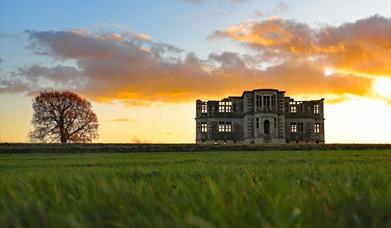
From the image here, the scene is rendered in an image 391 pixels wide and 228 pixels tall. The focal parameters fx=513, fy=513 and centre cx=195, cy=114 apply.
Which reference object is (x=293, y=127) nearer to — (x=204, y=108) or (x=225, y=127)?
(x=225, y=127)

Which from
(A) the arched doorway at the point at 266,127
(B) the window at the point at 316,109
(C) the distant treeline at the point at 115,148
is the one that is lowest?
(C) the distant treeline at the point at 115,148

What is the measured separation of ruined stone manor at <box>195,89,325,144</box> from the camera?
7644 cm

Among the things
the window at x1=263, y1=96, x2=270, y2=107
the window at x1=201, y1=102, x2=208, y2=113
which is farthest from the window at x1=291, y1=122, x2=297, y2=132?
the window at x1=201, y1=102, x2=208, y2=113

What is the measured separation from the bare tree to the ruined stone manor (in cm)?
1908

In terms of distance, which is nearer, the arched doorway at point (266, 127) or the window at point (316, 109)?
the arched doorway at point (266, 127)

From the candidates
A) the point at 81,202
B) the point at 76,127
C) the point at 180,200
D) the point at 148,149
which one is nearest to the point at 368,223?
the point at 180,200

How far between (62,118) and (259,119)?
2845 centimetres

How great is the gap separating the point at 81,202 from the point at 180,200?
0.68 metres

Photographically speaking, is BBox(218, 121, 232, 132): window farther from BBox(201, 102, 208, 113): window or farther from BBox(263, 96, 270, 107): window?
Result: BBox(263, 96, 270, 107): window

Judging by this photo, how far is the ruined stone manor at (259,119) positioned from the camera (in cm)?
7644

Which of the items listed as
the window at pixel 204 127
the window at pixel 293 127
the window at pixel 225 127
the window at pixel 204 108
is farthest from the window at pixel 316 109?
the window at pixel 204 127

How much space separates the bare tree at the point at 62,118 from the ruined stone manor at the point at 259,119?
62.6 feet

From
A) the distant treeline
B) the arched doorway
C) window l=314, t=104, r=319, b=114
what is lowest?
the distant treeline

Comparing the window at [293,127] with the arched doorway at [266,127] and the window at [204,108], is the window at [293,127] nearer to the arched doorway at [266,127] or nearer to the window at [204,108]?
the arched doorway at [266,127]
